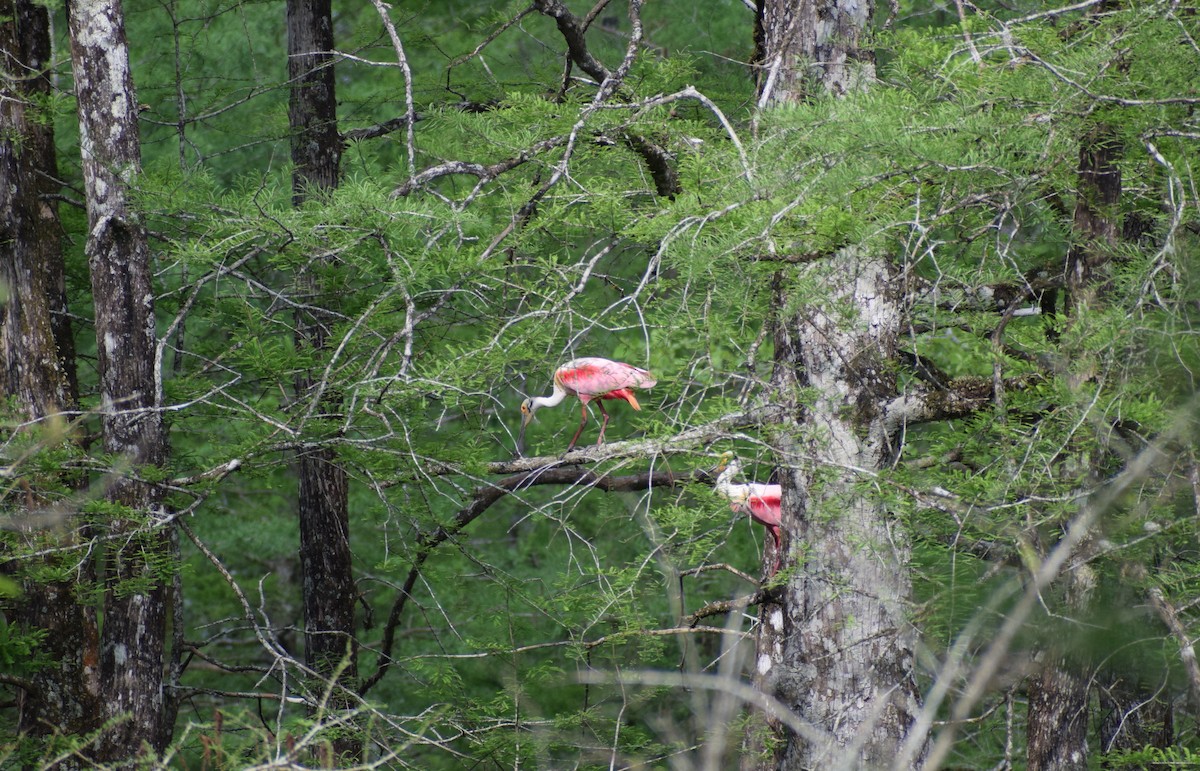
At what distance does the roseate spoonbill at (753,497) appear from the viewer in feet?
14.8

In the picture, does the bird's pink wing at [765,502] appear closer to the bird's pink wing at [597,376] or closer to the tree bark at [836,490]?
the tree bark at [836,490]

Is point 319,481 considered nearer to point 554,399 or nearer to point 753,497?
point 554,399

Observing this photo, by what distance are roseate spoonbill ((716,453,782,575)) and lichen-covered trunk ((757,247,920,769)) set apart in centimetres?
19

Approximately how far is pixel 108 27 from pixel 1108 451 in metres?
4.27

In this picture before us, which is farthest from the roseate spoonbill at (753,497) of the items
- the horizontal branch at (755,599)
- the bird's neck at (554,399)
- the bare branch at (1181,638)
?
the bare branch at (1181,638)

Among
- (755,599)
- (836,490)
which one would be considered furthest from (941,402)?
(755,599)

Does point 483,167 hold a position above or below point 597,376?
above

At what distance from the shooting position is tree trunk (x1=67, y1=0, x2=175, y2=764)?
5008 millimetres

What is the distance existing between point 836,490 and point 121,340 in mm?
3078

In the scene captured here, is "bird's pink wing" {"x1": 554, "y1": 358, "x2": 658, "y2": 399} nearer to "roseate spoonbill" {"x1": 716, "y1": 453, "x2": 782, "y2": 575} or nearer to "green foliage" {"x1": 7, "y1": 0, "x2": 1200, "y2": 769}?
"green foliage" {"x1": 7, "y1": 0, "x2": 1200, "y2": 769}

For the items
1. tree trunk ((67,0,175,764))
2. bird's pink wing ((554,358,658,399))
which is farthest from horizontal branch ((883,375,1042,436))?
tree trunk ((67,0,175,764))

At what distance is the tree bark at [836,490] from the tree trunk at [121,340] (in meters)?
2.59

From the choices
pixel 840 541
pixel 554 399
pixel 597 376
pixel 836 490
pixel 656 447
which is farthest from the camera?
pixel 554 399

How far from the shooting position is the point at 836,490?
450 centimetres
